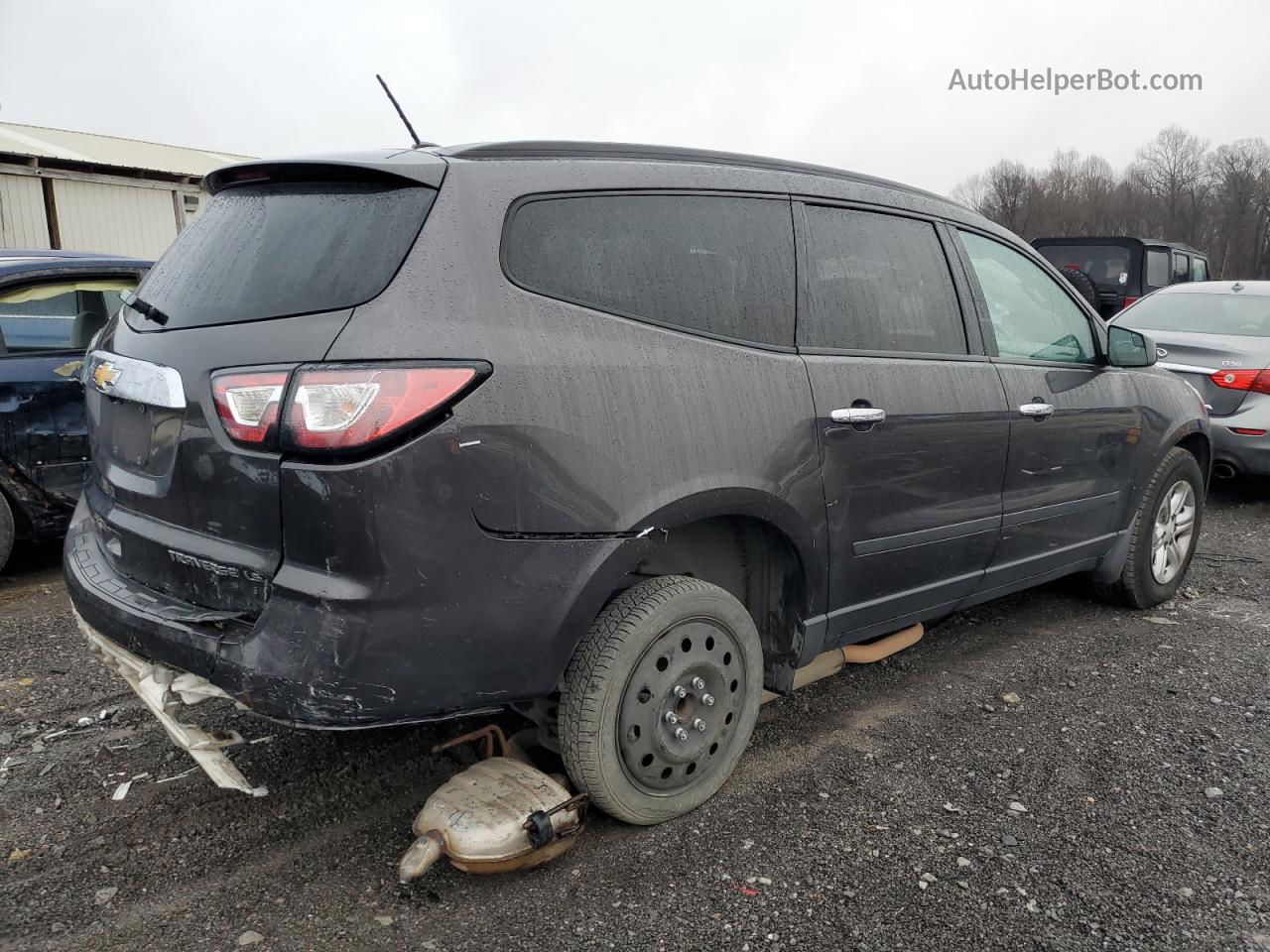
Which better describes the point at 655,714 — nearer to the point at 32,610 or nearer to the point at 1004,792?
the point at 1004,792

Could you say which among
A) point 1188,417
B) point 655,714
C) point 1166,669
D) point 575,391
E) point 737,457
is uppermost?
point 575,391

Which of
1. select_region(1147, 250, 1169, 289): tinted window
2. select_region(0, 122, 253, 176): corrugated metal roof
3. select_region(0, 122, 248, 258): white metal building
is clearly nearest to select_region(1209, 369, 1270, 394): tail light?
select_region(1147, 250, 1169, 289): tinted window

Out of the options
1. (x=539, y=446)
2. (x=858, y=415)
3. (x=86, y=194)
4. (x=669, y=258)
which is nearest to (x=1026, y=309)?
(x=858, y=415)

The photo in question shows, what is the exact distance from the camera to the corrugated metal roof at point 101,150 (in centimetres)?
1903

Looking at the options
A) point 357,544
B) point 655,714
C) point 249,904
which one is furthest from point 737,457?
point 249,904

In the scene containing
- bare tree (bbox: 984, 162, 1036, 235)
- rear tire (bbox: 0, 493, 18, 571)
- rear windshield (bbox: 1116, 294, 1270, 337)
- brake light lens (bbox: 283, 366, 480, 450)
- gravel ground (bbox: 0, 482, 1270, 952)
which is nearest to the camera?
brake light lens (bbox: 283, 366, 480, 450)

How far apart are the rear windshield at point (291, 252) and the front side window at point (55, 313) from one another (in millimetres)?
2545

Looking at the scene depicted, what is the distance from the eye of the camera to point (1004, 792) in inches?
116

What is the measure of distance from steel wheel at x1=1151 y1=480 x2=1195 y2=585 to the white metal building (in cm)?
1631

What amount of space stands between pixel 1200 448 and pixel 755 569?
3.11 metres

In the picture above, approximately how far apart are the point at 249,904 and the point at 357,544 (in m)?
1.01

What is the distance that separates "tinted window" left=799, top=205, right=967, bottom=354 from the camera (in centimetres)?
301

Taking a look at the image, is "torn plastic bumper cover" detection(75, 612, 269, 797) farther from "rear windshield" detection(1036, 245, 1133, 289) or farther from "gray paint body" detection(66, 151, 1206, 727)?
"rear windshield" detection(1036, 245, 1133, 289)

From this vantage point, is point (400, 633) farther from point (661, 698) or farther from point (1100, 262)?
point (1100, 262)
